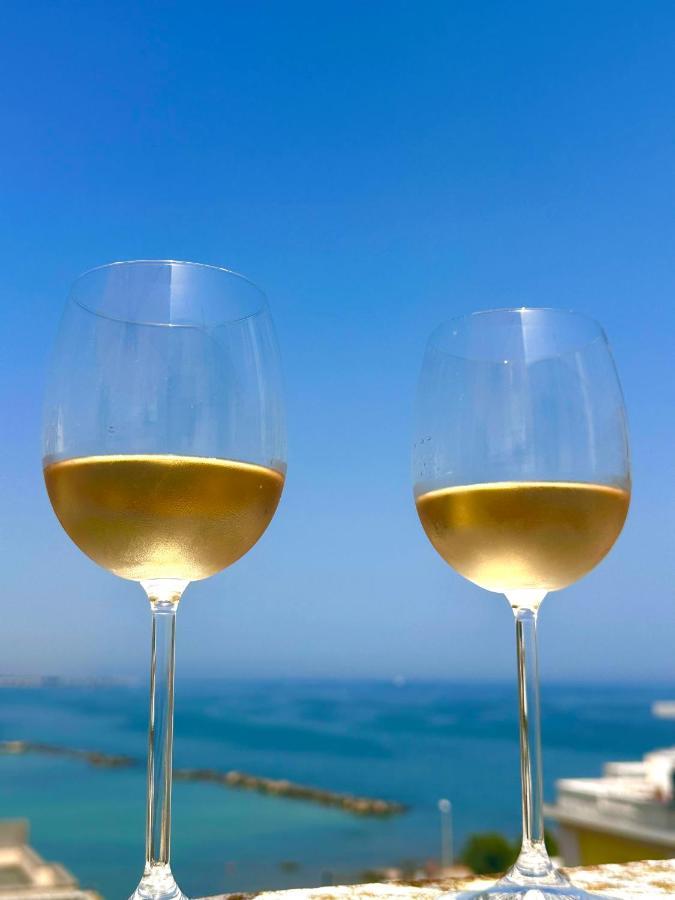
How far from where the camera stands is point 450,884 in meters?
1.17

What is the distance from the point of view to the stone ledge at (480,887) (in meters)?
1.09

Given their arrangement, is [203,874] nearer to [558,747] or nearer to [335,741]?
[335,741]

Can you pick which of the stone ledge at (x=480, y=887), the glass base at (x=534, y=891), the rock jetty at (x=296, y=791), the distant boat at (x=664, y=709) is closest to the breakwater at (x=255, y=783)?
the rock jetty at (x=296, y=791)

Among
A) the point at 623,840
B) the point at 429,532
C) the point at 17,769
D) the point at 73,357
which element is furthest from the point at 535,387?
the point at 17,769

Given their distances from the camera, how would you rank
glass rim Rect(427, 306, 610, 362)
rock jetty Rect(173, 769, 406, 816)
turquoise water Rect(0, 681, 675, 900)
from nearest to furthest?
glass rim Rect(427, 306, 610, 362) → turquoise water Rect(0, 681, 675, 900) → rock jetty Rect(173, 769, 406, 816)

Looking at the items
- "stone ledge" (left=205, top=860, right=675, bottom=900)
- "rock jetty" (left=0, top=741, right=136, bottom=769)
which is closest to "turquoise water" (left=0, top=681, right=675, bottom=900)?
"rock jetty" (left=0, top=741, right=136, bottom=769)

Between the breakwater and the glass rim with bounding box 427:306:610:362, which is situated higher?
the glass rim with bounding box 427:306:610:362

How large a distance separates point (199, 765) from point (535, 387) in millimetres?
40673

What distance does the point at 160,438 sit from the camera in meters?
0.88

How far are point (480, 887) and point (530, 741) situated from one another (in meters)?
0.25

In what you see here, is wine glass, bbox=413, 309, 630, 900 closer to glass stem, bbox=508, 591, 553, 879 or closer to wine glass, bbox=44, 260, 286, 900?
glass stem, bbox=508, 591, 553, 879

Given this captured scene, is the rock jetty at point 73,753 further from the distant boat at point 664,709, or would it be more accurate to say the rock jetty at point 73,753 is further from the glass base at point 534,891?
the glass base at point 534,891

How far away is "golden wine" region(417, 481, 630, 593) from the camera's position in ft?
3.23

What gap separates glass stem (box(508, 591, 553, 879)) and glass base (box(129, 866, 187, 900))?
0.35 meters
